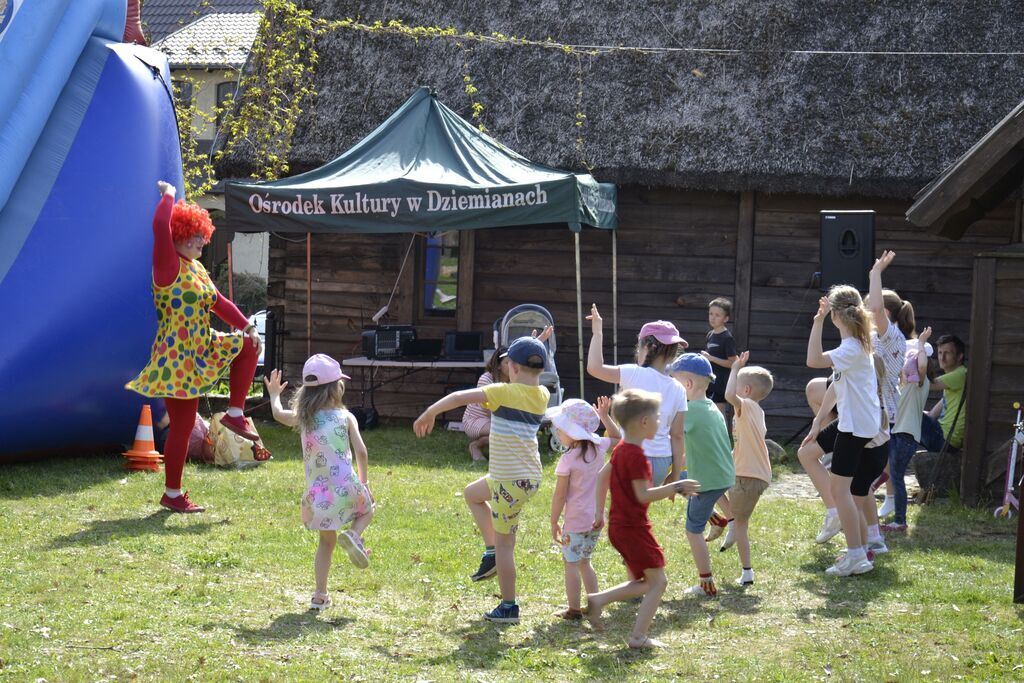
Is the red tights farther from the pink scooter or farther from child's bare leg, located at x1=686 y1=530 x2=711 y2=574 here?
the pink scooter

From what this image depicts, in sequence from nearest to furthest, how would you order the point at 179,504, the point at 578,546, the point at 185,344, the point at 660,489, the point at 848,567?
1. the point at 660,489
2. the point at 578,546
3. the point at 848,567
4. the point at 179,504
5. the point at 185,344

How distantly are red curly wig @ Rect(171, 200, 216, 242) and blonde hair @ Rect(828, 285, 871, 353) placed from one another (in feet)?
14.9

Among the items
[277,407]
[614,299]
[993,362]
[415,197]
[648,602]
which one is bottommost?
[648,602]

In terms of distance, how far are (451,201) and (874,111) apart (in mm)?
5475

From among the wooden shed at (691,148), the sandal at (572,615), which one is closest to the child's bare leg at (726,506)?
the sandal at (572,615)

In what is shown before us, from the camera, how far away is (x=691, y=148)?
14273 millimetres

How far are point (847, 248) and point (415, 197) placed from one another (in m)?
4.08

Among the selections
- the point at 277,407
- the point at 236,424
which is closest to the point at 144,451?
the point at 236,424

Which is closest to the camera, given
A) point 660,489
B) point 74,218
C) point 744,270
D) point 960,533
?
point 660,489

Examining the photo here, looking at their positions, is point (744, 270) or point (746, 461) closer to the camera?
point (746, 461)

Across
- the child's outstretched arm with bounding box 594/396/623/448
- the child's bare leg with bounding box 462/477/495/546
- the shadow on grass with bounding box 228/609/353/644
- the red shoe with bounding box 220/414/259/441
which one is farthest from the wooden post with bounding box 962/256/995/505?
the red shoe with bounding box 220/414/259/441

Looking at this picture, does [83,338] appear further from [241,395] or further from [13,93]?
[13,93]

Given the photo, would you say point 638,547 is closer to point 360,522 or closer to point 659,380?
point 659,380

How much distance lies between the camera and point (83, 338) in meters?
10.3
